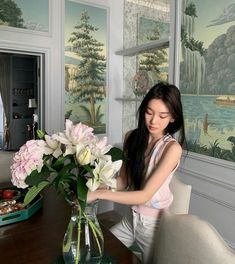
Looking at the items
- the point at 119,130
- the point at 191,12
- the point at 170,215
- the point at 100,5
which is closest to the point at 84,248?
the point at 170,215

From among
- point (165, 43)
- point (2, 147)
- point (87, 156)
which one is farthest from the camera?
point (2, 147)

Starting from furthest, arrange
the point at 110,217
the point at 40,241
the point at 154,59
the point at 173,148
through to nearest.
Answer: the point at 110,217, the point at 154,59, the point at 173,148, the point at 40,241

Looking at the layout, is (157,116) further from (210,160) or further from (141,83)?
(141,83)

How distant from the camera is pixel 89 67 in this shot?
3189 millimetres

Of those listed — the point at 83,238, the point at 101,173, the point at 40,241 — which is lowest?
the point at 40,241

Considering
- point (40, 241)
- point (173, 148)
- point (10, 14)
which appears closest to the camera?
point (40, 241)

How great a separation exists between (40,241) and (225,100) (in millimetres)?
1502

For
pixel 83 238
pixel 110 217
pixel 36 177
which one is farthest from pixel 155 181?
pixel 110 217

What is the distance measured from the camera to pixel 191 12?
7.10 feet

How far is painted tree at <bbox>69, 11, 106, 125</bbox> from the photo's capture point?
122 inches

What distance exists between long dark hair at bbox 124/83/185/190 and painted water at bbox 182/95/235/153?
0.65 meters

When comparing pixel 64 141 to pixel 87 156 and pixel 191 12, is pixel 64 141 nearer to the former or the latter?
pixel 87 156

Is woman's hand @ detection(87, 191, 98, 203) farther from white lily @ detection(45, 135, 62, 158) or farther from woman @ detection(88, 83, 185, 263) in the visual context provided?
woman @ detection(88, 83, 185, 263)

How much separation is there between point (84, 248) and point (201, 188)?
154 centimetres
